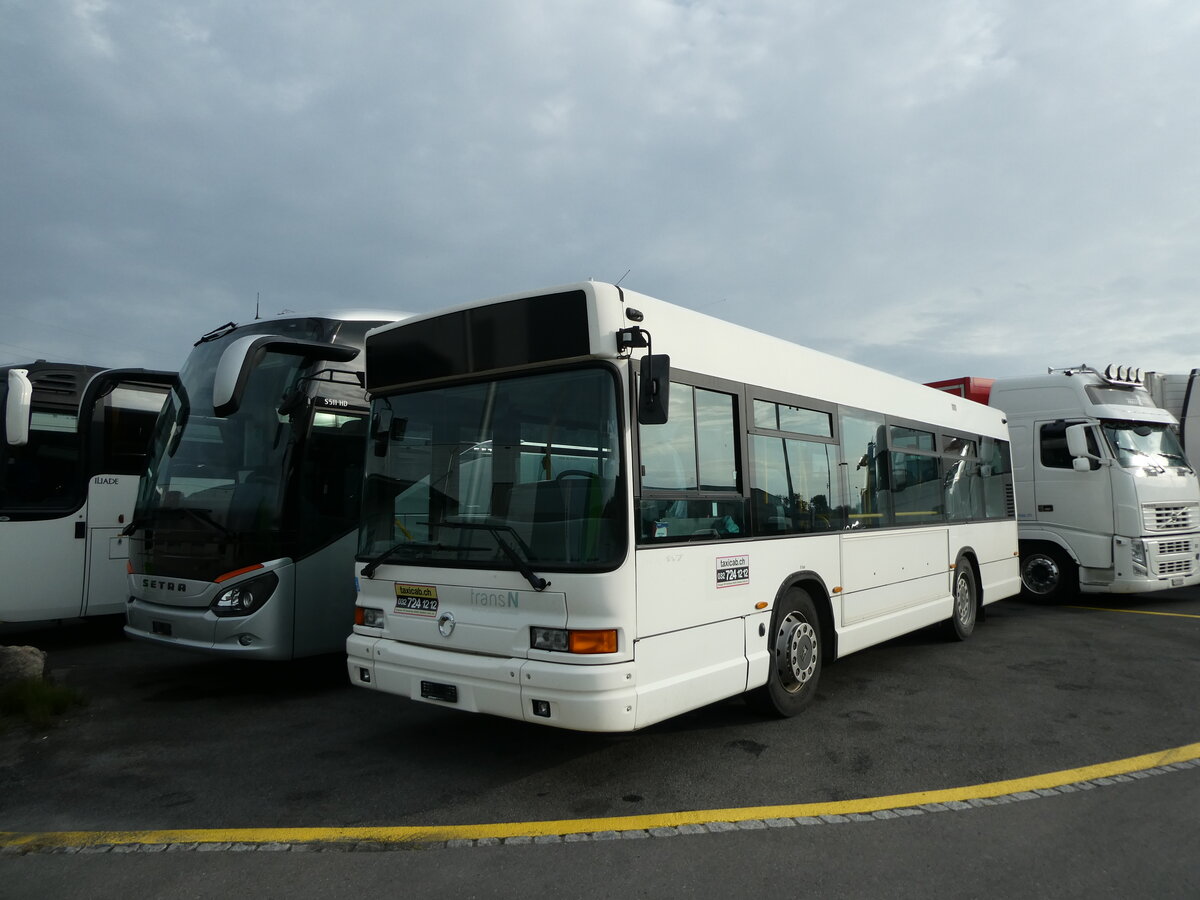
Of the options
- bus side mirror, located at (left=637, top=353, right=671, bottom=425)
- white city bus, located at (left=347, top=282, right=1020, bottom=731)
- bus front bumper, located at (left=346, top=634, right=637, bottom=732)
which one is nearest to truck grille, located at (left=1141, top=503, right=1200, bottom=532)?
white city bus, located at (left=347, top=282, right=1020, bottom=731)

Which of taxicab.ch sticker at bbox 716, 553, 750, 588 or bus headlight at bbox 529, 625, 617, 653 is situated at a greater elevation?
taxicab.ch sticker at bbox 716, 553, 750, 588

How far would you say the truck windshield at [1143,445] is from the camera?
11.4 meters

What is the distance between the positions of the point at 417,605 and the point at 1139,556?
34.5 feet

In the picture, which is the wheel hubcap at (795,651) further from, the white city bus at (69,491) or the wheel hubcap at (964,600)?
the white city bus at (69,491)

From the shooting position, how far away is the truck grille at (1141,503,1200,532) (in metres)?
11.2

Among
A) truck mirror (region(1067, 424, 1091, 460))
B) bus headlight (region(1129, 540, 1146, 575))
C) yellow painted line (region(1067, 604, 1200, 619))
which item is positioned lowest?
yellow painted line (region(1067, 604, 1200, 619))

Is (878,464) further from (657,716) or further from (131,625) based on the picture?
(131,625)

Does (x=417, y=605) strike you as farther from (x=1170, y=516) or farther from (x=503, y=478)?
(x=1170, y=516)

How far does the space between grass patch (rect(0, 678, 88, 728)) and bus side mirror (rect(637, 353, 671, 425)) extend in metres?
5.21

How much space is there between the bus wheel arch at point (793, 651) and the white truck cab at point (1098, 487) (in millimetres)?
7222

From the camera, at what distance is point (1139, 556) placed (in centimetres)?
1115

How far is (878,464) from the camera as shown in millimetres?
7512

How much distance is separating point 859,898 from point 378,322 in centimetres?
610

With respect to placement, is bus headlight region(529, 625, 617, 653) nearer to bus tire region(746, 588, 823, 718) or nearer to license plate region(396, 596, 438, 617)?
license plate region(396, 596, 438, 617)
